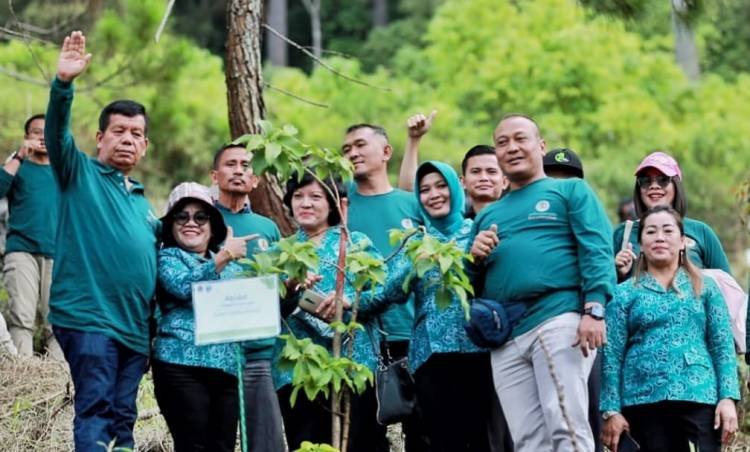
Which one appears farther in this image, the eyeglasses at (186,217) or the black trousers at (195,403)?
the eyeglasses at (186,217)

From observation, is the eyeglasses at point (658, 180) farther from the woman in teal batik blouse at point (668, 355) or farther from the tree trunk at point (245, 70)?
the tree trunk at point (245, 70)

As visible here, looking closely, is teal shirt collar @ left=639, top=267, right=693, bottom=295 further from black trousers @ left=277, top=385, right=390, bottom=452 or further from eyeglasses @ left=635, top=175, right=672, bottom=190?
black trousers @ left=277, top=385, right=390, bottom=452

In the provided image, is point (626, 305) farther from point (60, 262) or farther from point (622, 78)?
point (622, 78)

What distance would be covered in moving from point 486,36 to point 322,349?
20225 mm

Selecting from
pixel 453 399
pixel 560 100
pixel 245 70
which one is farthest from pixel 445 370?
pixel 560 100

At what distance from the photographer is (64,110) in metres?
5.96

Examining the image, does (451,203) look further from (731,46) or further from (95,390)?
A: (731,46)

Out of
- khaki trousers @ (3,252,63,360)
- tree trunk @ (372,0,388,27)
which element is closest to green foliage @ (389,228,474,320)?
khaki trousers @ (3,252,63,360)

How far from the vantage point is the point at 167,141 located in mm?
18844

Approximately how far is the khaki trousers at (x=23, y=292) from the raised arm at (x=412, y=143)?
9.58 ft

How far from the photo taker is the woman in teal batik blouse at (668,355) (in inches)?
251

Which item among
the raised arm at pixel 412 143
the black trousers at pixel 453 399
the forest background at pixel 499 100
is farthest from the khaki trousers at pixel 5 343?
the forest background at pixel 499 100

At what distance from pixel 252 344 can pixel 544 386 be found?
4.53ft

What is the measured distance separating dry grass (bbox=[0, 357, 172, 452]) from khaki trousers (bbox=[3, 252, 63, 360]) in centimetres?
73
